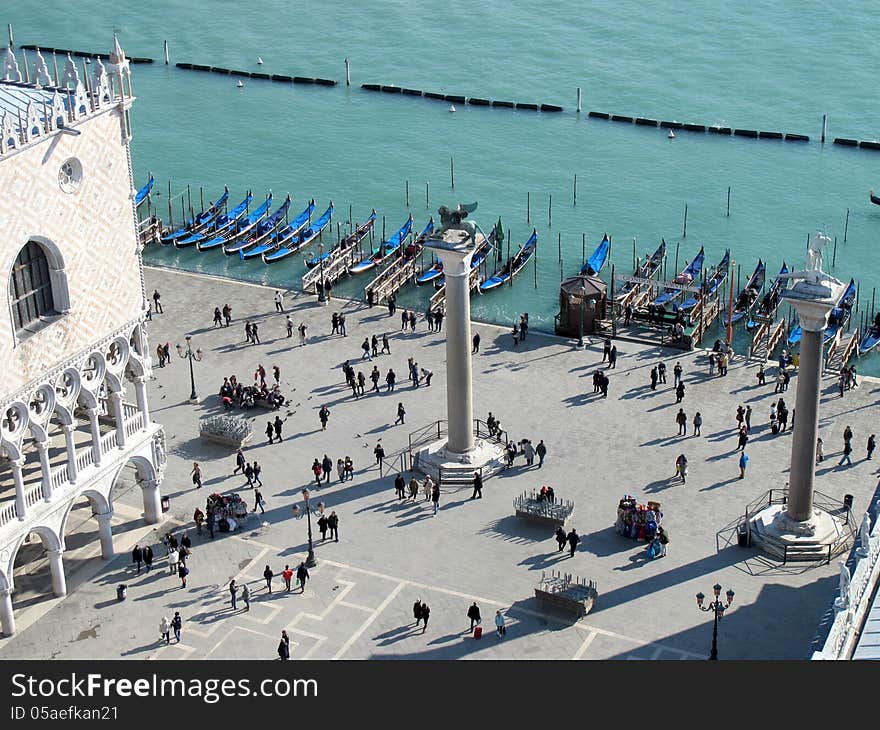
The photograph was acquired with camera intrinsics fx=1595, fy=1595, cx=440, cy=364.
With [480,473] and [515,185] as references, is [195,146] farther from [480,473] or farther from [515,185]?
[480,473]

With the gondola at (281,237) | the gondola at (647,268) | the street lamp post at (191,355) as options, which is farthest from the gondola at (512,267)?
the street lamp post at (191,355)

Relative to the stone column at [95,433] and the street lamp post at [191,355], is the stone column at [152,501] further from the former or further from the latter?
the street lamp post at [191,355]

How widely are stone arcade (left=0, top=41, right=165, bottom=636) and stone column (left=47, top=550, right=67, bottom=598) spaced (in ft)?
0.15

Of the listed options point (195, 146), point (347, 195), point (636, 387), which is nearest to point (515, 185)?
point (347, 195)

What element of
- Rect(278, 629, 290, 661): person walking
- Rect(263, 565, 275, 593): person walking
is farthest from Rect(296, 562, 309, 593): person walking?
Rect(278, 629, 290, 661): person walking

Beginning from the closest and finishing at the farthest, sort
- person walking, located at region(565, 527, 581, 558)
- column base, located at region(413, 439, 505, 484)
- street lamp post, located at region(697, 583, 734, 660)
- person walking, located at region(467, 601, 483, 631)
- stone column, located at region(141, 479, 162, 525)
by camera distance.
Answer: street lamp post, located at region(697, 583, 734, 660)
person walking, located at region(467, 601, 483, 631)
person walking, located at region(565, 527, 581, 558)
stone column, located at region(141, 479, 162, 525)
column base, located at region(413, 439, 505, 484)

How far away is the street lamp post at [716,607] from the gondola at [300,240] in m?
53.5

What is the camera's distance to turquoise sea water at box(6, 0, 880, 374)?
125625 millimetres

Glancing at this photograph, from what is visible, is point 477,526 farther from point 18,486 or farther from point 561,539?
point 18,486

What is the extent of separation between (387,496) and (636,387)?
18.7 metres

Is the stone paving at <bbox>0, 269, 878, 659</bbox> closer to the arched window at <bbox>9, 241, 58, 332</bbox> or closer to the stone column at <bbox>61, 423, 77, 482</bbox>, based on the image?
the stone column at <bbox>61, 423, 77, 482</bbox>

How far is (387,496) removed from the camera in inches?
3174

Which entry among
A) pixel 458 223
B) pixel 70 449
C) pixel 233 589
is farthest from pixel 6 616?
pixel 458 223

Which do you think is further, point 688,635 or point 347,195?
point 347,195
